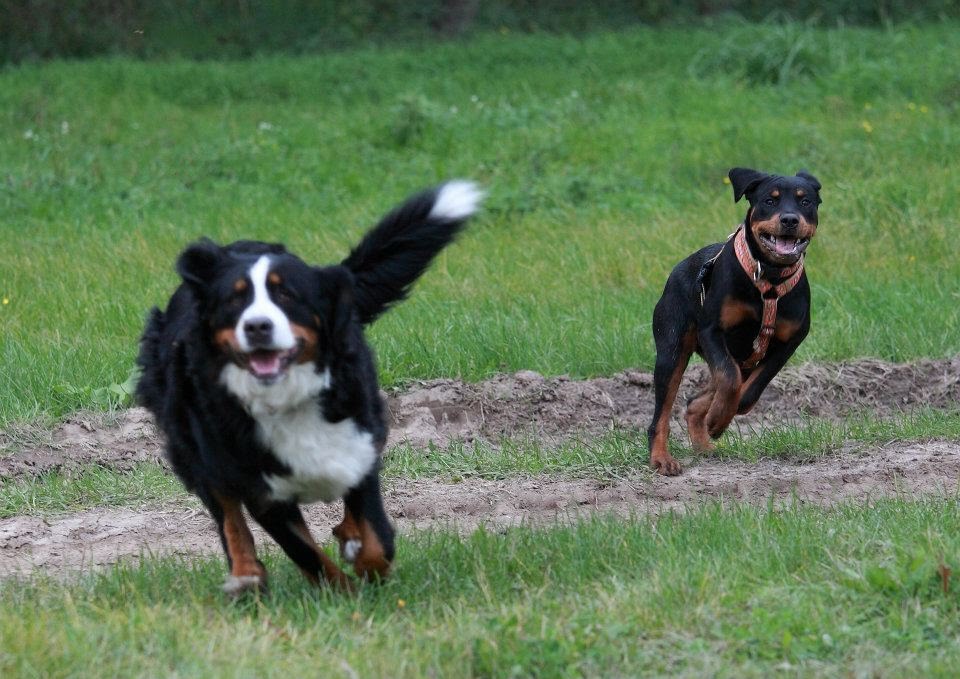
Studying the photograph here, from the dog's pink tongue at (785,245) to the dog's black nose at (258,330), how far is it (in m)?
3.10

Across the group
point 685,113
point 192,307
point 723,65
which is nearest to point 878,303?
point 192,307

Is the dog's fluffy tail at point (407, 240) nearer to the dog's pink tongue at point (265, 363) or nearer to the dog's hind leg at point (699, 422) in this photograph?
the dog's pink tongue at point (265, 363)

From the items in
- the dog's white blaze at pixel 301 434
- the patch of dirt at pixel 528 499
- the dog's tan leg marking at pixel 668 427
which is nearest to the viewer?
the dog's white blaze at pixel 301 434

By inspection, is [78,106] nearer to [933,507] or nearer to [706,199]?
[706,199]

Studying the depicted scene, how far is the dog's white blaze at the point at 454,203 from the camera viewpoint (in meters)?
5.35

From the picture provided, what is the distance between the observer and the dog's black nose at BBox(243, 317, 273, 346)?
14.0 ft

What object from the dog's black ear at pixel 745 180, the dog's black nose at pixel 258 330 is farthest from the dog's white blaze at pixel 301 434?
the dog's black ear at pixel 745 180

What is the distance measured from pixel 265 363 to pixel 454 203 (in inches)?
50.6

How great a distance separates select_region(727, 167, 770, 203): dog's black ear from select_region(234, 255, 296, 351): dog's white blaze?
3.27m

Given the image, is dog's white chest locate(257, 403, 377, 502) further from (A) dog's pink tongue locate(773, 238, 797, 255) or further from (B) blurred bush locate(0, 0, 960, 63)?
(B) blurred bush locate(0, 0, 960, 63)

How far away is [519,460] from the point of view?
6.89 m

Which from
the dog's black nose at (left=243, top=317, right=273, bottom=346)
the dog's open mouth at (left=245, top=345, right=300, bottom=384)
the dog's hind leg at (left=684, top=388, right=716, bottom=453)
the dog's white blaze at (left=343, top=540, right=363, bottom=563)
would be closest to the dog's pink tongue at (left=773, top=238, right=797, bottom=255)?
the dog's hind leg at (left=684, top=388, right=716, bottom=453)

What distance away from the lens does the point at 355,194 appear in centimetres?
1293

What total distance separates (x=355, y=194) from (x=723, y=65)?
6.72 meters
